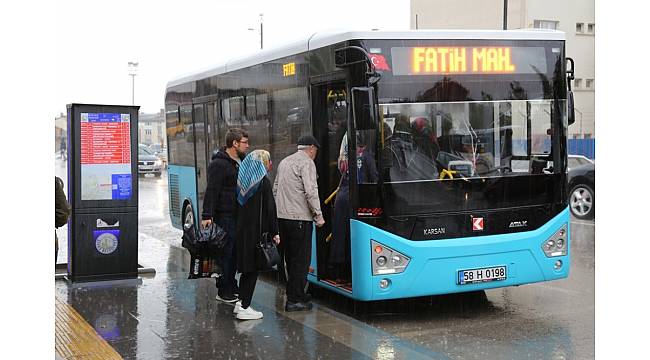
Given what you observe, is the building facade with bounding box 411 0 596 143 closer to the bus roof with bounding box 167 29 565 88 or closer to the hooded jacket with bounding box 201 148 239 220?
the bus roof with bounding box 167 29 565 88

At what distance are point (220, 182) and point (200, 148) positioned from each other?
4876 millimetres

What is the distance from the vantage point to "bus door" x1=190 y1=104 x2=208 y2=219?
13.2 m

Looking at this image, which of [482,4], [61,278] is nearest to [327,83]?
[61,278]

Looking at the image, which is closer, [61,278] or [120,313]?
[120,313]

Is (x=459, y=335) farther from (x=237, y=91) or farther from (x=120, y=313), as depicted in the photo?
(x=237, y=91)

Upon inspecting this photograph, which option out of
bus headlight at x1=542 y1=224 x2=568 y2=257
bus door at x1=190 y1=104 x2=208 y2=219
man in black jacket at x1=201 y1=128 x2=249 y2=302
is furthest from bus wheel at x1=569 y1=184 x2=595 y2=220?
man in black jacket at x1=201 y1=128 x2=249 y2=302

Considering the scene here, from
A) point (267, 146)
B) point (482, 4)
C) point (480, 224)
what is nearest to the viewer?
point (480, 224)

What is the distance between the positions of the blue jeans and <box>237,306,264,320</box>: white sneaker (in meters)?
0.66

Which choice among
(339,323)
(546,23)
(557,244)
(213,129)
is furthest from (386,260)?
(546,23)

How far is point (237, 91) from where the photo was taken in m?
11.6

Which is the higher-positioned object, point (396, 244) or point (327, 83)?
point (327, 83)

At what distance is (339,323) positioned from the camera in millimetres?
8242

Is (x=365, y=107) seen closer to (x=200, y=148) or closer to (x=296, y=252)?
(x=296, y=252)

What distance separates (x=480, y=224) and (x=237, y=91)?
14.4 feet
